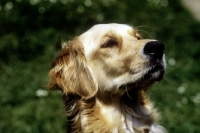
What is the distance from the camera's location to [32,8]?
1034 cm

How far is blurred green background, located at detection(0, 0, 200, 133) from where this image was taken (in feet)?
24.0

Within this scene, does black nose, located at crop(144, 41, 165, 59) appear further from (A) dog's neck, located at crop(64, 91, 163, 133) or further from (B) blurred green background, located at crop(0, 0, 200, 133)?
(B) blurred green background, located at crop(0, 0, 200, 133)

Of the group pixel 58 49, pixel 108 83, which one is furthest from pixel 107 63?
pixel 58 49

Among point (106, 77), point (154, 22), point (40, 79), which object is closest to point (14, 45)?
point (40, 79)

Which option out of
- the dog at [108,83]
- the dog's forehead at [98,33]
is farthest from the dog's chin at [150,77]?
the dog's forehead at [98,33]

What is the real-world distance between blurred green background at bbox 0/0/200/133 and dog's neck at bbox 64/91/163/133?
193 centimetres

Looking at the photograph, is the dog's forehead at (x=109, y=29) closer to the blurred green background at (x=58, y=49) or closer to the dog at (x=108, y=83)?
the dog at (x=108, y=83)

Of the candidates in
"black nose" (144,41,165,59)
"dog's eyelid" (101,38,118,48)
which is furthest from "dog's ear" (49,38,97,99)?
"black nose" (144,41,165,59)

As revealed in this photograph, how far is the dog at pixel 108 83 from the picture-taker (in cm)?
471

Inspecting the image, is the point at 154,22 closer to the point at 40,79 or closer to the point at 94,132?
the point at 40,79

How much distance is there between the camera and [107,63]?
4895 millimetres

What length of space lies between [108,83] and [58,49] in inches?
196

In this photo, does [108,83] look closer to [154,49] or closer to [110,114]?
[110,114]

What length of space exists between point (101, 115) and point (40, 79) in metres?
3.92
